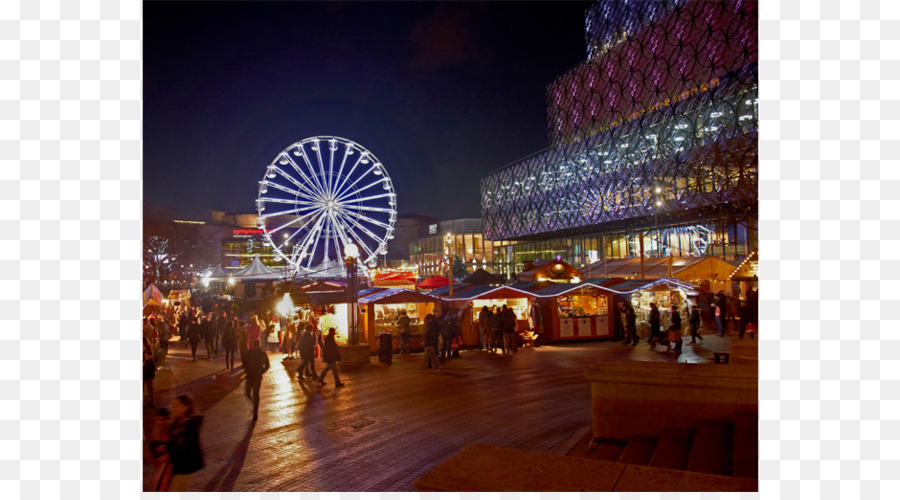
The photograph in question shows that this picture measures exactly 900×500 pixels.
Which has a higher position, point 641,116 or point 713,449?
point 641,116

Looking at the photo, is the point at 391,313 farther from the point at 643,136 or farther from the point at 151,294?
the point at 643,136

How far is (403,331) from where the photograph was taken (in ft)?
64.4

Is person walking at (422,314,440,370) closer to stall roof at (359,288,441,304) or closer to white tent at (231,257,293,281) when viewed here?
stall roof at (359,288,441,304)

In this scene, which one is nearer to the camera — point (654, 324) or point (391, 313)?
point (654, 324)

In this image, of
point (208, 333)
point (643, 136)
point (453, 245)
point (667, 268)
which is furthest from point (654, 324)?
point (453, 245)

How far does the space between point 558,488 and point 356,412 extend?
6964 millimetres

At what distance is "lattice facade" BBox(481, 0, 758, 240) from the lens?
137ft

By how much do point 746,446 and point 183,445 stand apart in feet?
18.0

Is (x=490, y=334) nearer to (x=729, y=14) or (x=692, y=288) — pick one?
(x=692, y=288)

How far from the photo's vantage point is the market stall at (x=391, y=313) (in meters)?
20.0

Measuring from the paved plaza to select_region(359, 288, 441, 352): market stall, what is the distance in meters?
2.53

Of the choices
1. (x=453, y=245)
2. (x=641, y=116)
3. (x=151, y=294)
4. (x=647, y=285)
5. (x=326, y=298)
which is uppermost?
(x=641, y=116)

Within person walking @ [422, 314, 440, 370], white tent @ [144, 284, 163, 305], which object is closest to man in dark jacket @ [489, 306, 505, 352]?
person walking @ [422, 314, 440, 370]
